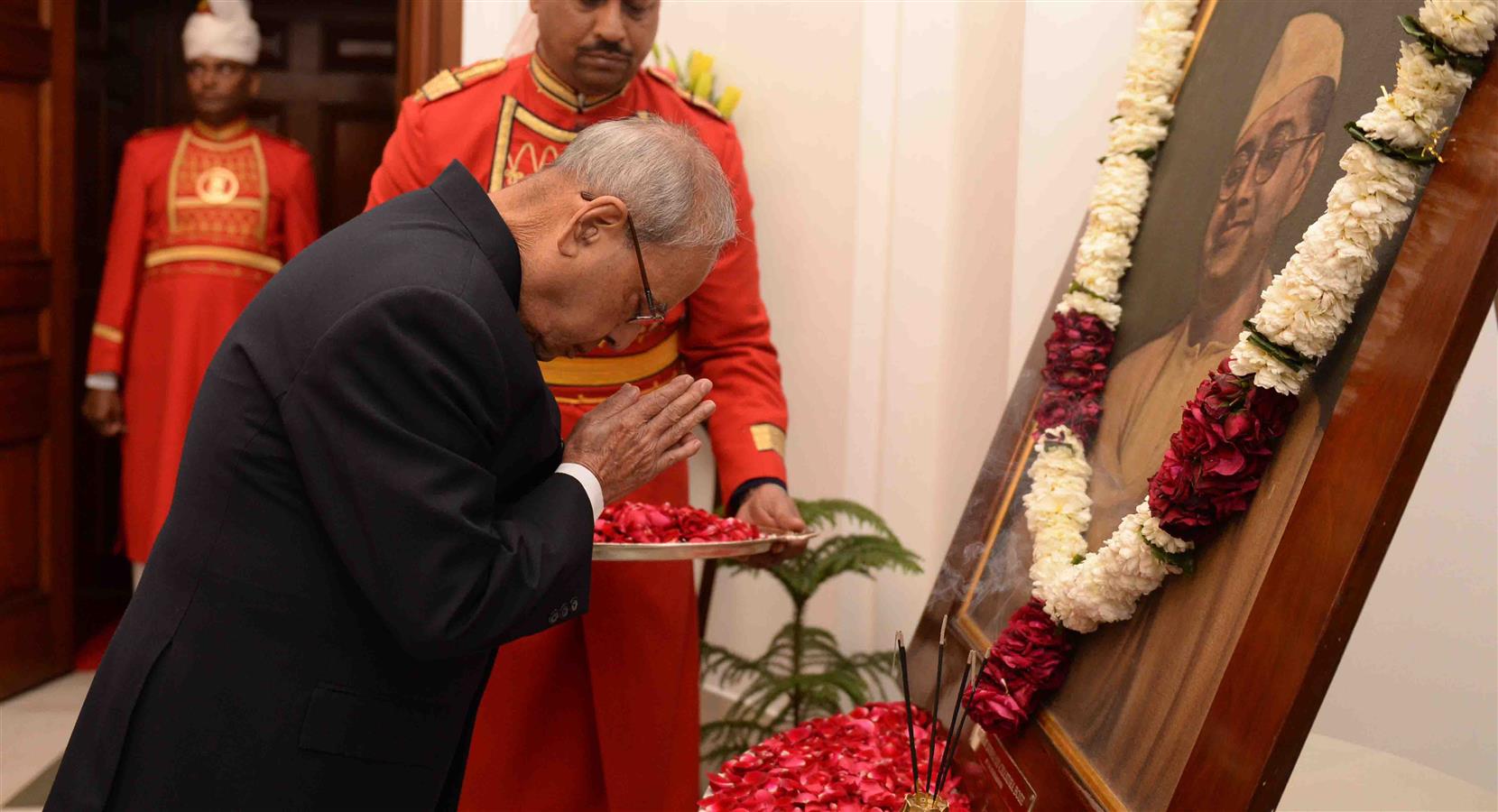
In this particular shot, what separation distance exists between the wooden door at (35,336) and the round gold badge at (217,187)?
494mm

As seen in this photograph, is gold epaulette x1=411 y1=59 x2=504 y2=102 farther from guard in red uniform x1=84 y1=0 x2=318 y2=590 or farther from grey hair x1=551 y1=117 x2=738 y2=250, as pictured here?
guard in red uniform x1=84 y1=0 x2=318 y2=590

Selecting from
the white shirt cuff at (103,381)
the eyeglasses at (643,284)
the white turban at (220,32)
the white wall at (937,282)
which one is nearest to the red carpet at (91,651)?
the white shirt cuff at (103,381)

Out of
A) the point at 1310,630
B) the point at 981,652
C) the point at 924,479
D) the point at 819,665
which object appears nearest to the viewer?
the point at 1310,630

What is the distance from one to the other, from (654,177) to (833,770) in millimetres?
1036

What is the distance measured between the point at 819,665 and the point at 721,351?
1697 mm

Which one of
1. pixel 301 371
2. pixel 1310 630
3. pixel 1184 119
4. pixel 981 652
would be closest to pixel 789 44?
pixel 1184 119

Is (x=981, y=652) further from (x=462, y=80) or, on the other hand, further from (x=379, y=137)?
(x=379, y=137)

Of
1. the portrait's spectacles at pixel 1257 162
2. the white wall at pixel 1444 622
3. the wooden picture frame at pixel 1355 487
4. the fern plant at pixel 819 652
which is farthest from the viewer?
the fern plant at pixel 819 652

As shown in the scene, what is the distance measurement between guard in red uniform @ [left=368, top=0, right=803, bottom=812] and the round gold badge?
2.66 meters

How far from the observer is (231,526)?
1.69 metres

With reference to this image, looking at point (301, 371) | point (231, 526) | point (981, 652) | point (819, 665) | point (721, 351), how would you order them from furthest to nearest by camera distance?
point (819, 665), point (721, 351), point (981, 652), point (231, 526), point (301, 371)

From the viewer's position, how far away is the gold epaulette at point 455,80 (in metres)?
3.01

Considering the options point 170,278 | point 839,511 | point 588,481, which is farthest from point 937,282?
point 170,278

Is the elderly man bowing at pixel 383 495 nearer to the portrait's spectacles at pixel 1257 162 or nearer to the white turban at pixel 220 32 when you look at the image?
the portrait's spectacles at pixel 1257 162
